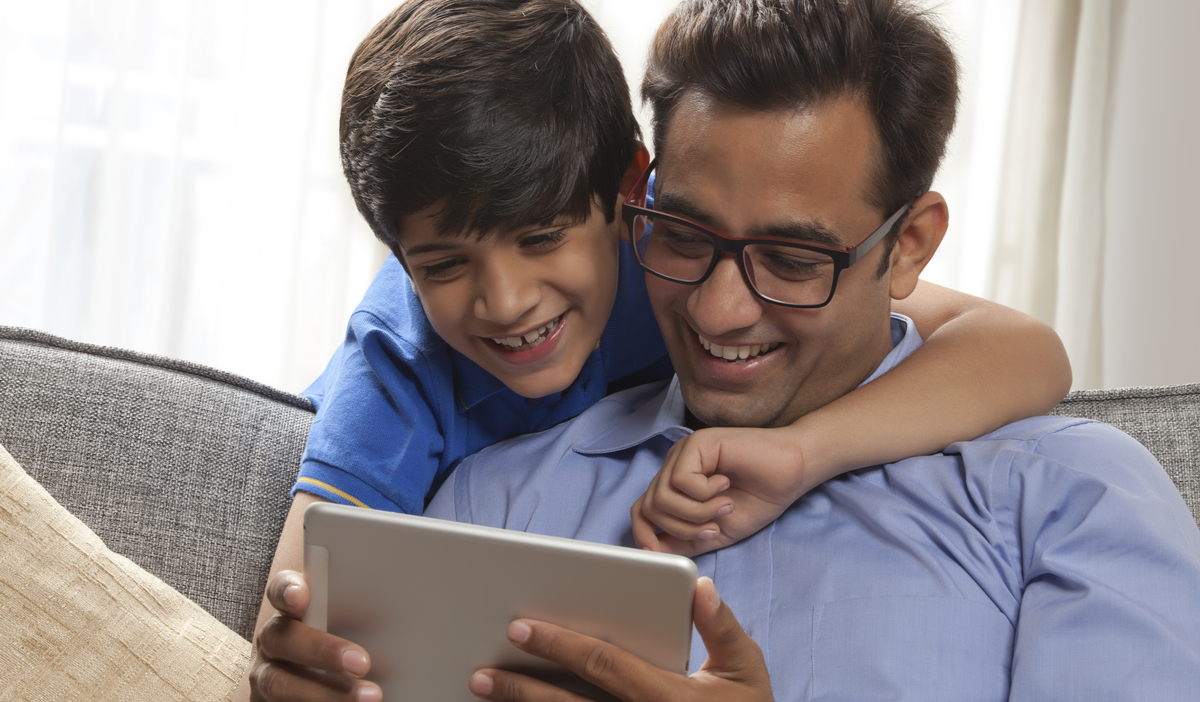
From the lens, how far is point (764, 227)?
1.21 m

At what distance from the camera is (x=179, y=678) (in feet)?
4.11

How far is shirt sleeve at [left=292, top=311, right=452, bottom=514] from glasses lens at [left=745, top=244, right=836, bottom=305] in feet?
1.85

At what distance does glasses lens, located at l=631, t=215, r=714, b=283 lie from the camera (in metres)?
1.26

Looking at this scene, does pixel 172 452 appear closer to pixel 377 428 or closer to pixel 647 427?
pixel 377 428

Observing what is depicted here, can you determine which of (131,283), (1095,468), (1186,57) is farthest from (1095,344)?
(131,283)

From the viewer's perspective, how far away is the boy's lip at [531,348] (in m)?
1.40

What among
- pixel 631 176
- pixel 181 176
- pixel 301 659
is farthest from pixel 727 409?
pixel 181 176

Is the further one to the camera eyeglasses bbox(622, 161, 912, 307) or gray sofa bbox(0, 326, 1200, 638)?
gray sofa bbox(0, 326, 1200, 638)

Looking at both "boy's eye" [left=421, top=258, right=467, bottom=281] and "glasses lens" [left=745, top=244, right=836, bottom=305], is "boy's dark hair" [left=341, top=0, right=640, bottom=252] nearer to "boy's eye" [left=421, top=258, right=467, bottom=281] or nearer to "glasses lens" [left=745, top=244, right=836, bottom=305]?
"boy's eye" [left=421, top=258, right=467, bottom=281]

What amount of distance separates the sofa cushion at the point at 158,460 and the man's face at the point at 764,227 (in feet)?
2.34

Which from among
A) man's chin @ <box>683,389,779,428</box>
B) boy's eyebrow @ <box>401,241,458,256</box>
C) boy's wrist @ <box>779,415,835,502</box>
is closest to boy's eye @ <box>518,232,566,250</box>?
boy's eyebrow @ <box>401,241,458,256</box>

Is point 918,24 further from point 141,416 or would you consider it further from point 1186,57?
point 1186,57

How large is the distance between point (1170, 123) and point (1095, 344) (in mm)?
827

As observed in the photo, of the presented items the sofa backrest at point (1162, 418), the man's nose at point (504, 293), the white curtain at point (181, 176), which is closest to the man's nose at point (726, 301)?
the man's nose at point (504, 293)
